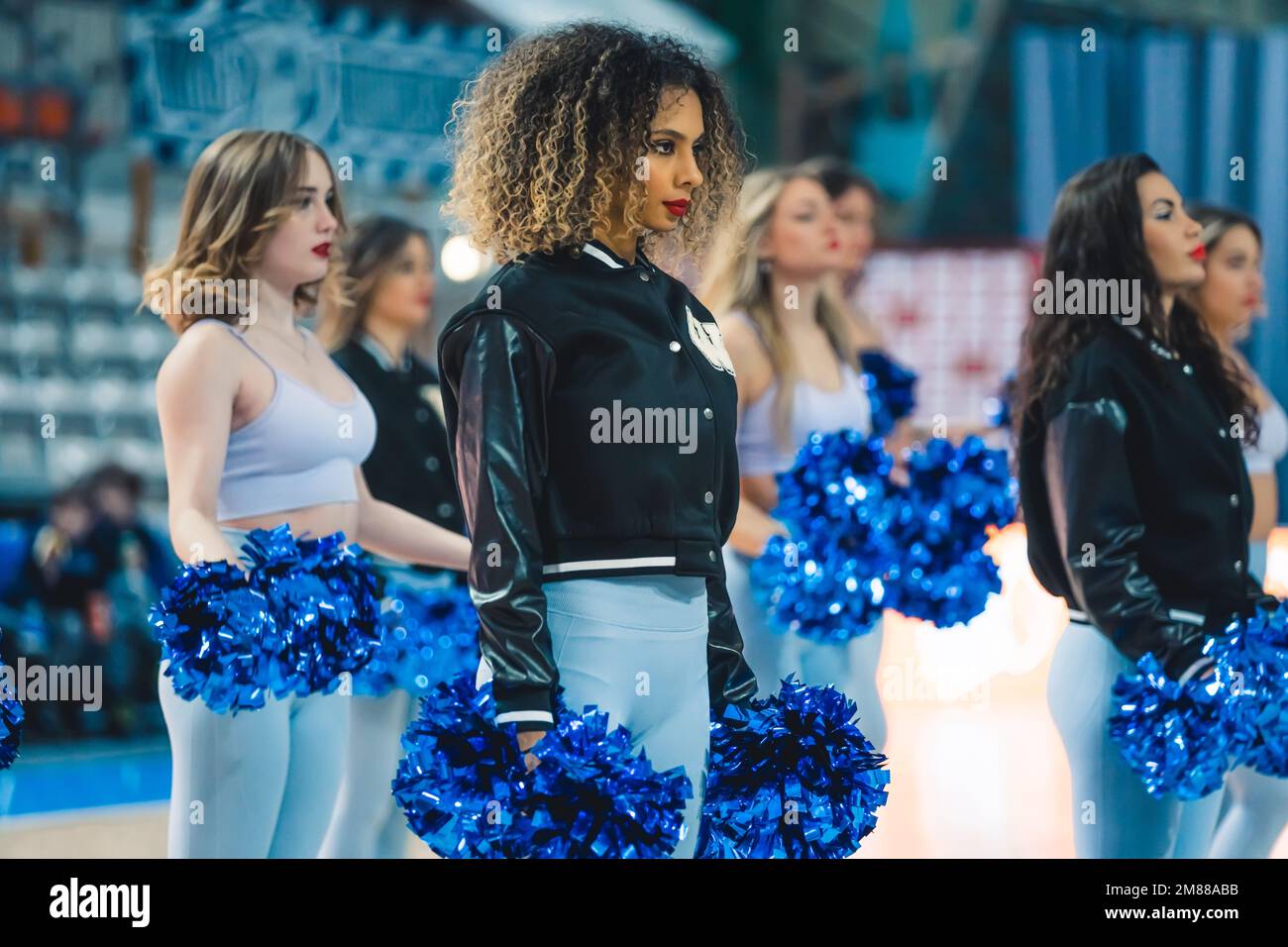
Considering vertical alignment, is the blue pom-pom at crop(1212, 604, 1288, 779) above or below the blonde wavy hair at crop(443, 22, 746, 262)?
below

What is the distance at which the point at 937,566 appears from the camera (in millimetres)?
3219

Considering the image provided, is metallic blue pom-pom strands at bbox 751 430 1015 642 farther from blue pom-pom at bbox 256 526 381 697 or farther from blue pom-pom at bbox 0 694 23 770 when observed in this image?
blue pom-pom at bbox 0 694 23 770

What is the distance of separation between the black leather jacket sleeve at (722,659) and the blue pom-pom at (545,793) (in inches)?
9.6

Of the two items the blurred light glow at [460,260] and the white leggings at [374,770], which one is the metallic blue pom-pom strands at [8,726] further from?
the blurred light glow at [460,260]

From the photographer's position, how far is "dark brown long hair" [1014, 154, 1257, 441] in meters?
2.91

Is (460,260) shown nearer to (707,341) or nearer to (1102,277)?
(1102,277)

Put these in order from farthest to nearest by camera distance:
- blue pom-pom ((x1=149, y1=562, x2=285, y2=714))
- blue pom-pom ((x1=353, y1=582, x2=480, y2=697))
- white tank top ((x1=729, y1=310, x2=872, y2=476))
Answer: white tank top ((x1=729, y1=310, x2=872, y2=476))
blue pom-pom ((x1=353, y1=582, x2=480, y2=697))
blue pom-pom ((x1=149, y1=562, x2=285, y2=714))

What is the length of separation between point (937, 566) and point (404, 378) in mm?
1103

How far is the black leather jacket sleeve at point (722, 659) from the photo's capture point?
224 cm

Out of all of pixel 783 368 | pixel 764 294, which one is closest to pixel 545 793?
pixel 783 368

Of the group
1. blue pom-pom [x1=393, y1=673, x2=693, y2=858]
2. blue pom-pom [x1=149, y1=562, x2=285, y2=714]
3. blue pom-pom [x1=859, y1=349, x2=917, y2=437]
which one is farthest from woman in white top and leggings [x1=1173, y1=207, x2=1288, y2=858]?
blue pom-pom [x1=149, y1=562, x2=285, y2=714]

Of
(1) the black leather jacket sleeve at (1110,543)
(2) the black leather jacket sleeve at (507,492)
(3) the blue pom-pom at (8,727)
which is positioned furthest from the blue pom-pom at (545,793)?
(1) the black leather jacket sleeve at (1110,543)

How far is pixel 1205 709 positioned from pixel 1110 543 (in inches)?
11.3

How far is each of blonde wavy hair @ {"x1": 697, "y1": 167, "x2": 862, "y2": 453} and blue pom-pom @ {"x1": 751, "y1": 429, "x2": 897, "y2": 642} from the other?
0.77 ft
